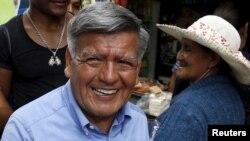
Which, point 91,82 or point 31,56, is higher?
point 91,82

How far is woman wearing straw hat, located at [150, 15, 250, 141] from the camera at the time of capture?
2238 millimetres

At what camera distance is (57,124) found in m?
1.65

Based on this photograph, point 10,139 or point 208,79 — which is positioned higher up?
point 10,139

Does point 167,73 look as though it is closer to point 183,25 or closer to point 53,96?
point 183,25

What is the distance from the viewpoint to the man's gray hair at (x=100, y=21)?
1587 mm

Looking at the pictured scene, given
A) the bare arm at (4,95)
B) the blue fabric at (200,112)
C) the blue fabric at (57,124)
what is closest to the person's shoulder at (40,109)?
the blue fabric at (57,124)

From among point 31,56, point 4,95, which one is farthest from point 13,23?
point 4,95

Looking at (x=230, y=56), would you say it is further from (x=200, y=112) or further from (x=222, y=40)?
(x=200, y=112)

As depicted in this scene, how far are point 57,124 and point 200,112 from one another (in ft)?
2.93

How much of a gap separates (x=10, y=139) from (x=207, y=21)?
1.45 m

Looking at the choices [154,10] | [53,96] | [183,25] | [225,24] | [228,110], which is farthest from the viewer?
[154,10]

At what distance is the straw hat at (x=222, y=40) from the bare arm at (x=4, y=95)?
1.04 metres

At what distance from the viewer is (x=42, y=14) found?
2438mm

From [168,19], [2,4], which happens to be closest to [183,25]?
[168,19]
